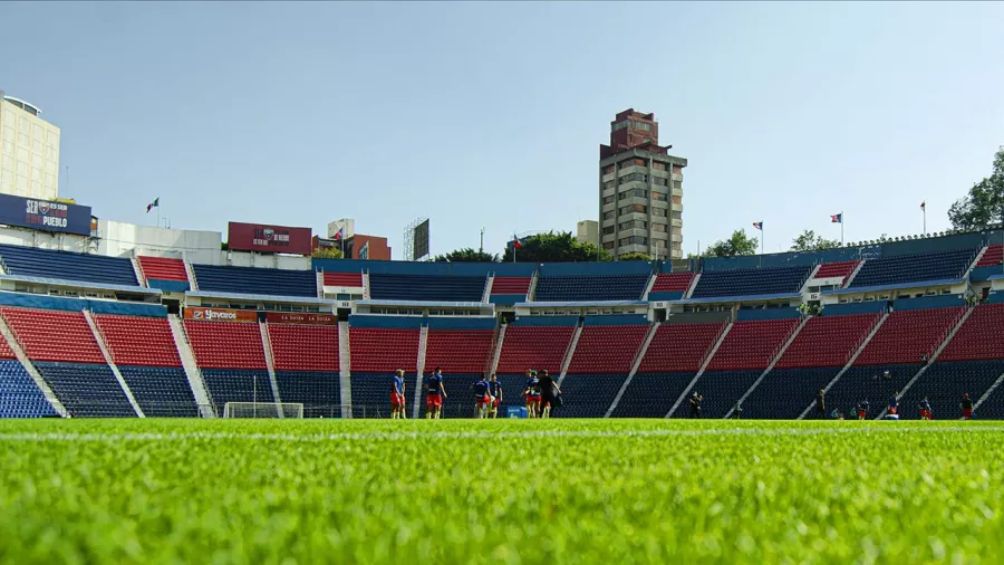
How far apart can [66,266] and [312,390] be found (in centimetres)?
1845

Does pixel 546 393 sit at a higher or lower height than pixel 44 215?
lower

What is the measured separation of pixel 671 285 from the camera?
203 ft

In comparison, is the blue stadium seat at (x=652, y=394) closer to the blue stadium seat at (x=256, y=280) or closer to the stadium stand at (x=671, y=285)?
the stadium stand at (x=671, y=285)

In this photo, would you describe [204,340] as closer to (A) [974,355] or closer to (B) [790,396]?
(B) [790,396]

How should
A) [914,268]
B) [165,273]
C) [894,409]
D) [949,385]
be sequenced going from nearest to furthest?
[894,409], [949,385], [914,268], [165,273]

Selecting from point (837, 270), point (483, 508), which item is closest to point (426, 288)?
point (837, 270)

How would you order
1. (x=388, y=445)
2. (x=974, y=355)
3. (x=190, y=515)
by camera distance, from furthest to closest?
(x=974, y=355) → (x=388, y=445) → (x=190, y=515)

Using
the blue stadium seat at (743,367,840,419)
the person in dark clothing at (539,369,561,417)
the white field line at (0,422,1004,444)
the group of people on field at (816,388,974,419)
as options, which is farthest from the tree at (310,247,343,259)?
the white field line at (0,422,1004,444)

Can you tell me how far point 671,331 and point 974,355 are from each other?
18.7m

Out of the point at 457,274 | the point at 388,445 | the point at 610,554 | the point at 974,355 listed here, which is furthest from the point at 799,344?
the point at 610,554

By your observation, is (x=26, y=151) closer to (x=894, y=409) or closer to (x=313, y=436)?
(x=894, y=409)

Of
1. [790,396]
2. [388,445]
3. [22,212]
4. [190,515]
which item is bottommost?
[790,396]

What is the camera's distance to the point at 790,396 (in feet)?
159

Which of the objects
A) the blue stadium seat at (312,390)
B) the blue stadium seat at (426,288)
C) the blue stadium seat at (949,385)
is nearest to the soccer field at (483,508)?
the blue stadium seat at (949,385)
